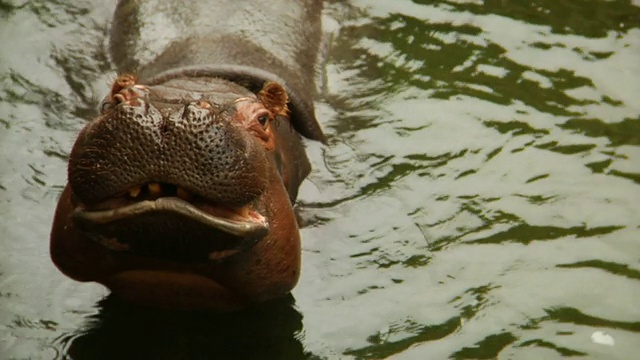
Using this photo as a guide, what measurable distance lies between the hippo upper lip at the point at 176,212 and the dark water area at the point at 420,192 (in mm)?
776

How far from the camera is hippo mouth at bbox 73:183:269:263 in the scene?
4254 millimetres

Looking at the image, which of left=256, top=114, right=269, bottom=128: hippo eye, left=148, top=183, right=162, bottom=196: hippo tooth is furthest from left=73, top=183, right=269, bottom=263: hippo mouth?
left=256, top=114, right=269, bottom=128: hippo eye

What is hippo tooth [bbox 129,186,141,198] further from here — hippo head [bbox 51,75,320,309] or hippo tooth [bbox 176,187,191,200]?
hippo tooth [bbox 176,187,191,200]

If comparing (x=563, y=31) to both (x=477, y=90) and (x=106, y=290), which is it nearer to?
(x=477, y=90)

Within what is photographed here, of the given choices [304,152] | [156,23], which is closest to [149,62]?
[156,23]

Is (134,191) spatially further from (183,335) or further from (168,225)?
(183,335)

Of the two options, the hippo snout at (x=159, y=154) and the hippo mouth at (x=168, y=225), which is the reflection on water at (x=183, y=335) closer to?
the hippo mouth at (x=168, y=225)

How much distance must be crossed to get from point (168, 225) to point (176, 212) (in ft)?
0.24

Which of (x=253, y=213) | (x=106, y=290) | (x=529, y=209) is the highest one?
(x=253, y=213)

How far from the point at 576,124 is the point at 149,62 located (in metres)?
2.68

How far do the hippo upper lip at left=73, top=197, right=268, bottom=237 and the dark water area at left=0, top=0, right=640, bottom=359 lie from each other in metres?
0.78

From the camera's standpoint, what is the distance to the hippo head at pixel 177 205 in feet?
14.0

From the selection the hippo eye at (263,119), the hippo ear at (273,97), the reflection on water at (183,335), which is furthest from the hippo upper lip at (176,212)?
the hippo ear at (273,97)

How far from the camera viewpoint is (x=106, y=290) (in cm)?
533
